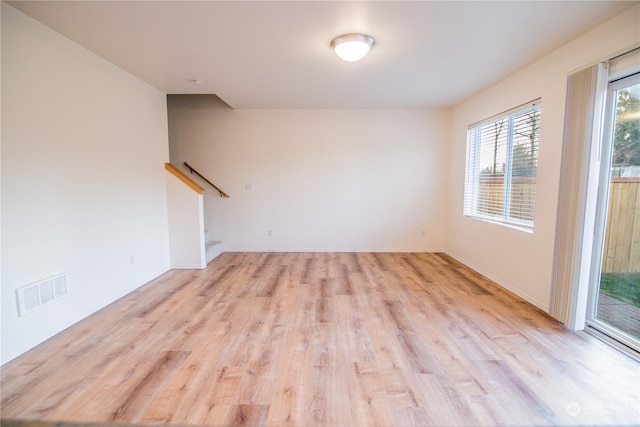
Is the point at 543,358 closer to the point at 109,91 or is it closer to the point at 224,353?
the point at 224,353

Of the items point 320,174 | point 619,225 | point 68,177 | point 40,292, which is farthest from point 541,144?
point 40,292

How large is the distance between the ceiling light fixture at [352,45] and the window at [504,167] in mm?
1908

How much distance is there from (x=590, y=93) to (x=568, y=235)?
1.15m

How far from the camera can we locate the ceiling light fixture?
7.55 feet

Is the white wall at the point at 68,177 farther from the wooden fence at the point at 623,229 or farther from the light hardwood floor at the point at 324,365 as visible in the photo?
the wooden fence at the point at 623,229

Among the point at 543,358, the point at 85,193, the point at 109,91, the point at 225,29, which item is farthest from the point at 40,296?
the point at 543,358

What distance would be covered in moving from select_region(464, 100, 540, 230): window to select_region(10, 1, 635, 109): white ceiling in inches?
22.6

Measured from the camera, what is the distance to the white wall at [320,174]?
190 inches

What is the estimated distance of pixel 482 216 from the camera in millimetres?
3971

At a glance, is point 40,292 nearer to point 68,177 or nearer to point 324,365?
point 68,177

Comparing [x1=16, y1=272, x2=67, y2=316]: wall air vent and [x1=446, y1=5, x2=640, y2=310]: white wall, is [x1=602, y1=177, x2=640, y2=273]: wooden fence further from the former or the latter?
[x1=16, y1=272, x2=67, y2=316]: wall air vent

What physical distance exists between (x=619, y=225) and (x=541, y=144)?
3.20 feet

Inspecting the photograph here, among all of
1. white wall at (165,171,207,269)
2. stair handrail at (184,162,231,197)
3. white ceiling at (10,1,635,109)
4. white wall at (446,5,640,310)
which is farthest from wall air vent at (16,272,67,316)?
white wall at (446,5,640,310)

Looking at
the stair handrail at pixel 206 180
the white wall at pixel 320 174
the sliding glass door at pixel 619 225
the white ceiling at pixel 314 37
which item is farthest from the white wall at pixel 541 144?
the stair handrail at pixel 206 180
